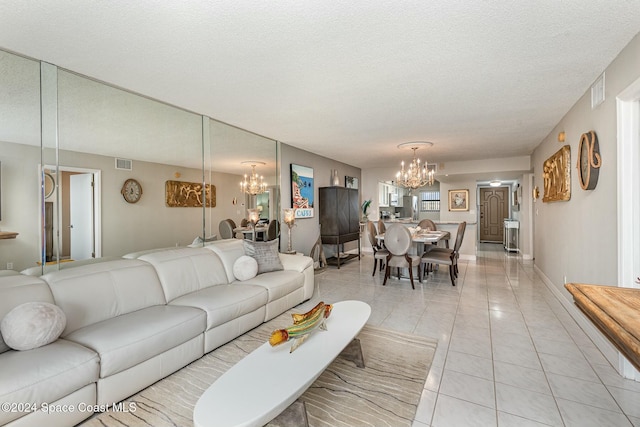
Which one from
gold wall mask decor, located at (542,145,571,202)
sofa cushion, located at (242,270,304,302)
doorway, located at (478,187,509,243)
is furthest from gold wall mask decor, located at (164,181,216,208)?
doorway, located at (478,187,509,243)

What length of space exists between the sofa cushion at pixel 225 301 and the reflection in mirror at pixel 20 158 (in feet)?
4.23

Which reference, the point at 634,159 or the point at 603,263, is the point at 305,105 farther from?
the point at 603,263

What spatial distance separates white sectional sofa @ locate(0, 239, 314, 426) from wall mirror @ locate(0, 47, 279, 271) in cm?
35

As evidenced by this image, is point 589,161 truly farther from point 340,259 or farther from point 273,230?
point 340,259

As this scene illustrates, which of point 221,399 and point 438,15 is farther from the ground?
point 438,15

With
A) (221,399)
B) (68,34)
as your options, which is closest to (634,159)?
(221,399)

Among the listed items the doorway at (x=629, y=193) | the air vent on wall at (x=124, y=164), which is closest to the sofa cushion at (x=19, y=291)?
the air vent on wall at (x=124, y=164)

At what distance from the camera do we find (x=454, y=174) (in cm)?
704

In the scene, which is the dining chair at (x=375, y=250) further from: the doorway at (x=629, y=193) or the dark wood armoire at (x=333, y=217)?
the doorway at (x=629, y=193)

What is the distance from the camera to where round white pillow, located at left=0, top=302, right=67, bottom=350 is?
5.49ft

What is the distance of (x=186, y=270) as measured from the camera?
2957 mm

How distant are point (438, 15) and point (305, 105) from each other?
5.81ft

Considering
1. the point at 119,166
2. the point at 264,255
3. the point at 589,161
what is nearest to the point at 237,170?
the point at 264,255

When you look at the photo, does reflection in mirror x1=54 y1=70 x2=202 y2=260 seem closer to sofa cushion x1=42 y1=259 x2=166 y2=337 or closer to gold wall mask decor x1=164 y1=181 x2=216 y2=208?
gold wall mask decor x1=164 y1=181 x2=216 y2=208
